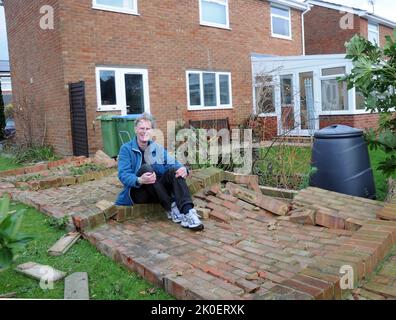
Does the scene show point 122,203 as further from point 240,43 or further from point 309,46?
point 309,46

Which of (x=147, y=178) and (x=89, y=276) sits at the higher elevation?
(x=147, y=178)

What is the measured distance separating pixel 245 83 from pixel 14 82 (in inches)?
317

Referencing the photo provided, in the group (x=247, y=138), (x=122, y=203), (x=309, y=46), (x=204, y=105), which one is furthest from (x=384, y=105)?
(x=309, y=46)

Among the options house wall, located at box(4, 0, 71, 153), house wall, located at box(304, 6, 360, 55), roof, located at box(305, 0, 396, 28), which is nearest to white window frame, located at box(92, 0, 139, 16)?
house wall, located at box(4, 0, 71, 153)

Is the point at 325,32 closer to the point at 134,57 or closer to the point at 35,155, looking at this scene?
the point at 134,57

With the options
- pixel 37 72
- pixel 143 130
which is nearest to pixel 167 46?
pixel 37 72

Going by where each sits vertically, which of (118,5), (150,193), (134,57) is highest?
(118,5)

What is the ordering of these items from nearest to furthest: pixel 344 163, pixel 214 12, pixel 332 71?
pixel 344 163, pixel 332 71, pixel 214 12

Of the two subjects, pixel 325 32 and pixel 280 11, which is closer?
pixel 280 11

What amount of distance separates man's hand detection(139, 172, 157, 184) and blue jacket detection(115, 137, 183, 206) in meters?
0.10

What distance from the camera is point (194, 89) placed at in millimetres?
13438

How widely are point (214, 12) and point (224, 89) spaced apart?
2.62m

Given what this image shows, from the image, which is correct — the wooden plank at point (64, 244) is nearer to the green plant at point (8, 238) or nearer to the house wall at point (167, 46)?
the green plant at point (8, 238)

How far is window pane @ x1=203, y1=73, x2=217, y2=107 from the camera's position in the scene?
13.9 meters
